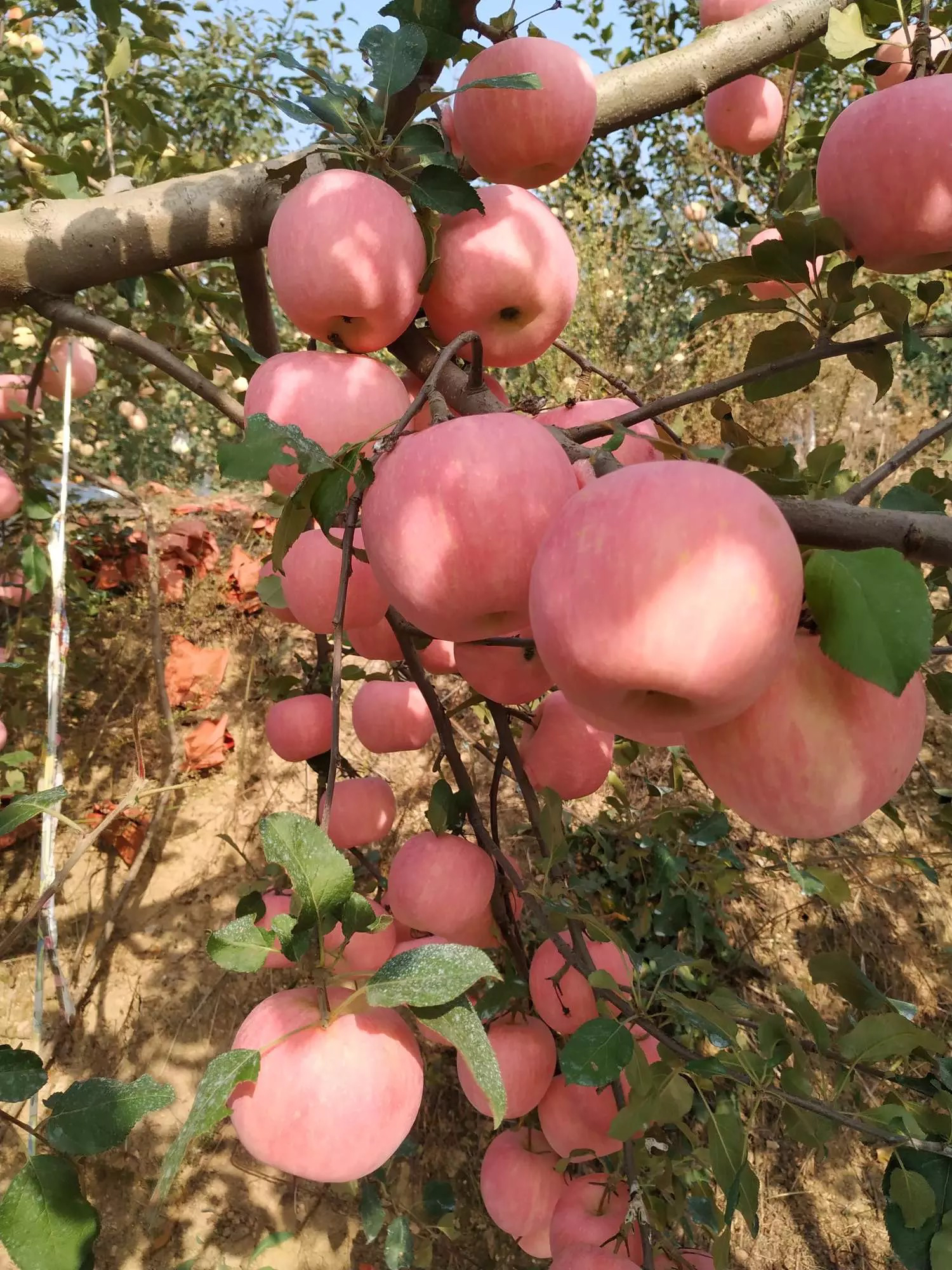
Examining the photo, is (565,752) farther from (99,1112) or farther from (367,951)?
(99,1112)

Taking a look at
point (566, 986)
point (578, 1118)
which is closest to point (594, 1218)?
point (578, 1118)

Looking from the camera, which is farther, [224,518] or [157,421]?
[157,421]

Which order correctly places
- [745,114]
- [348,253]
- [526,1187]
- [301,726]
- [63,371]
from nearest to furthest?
Result: [348,253], [526,1187], [301,726], [745,114], [63,371]

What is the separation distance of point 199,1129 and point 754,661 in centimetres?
35

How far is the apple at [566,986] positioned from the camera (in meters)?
0.82

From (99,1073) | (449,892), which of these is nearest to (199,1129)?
(449,892)

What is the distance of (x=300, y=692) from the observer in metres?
1.44

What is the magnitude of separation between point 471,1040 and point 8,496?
4.93 ft

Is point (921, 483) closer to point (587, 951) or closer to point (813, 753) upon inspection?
point (813, 753)

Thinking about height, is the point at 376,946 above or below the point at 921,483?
below

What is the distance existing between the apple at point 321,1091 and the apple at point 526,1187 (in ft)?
1.73

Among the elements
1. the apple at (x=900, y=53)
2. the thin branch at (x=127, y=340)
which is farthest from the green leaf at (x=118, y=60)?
the apple at (x=900, y=53)

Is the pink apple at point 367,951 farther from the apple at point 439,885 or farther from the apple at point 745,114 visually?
the apple at point 745,114

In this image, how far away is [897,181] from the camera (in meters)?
0.57
